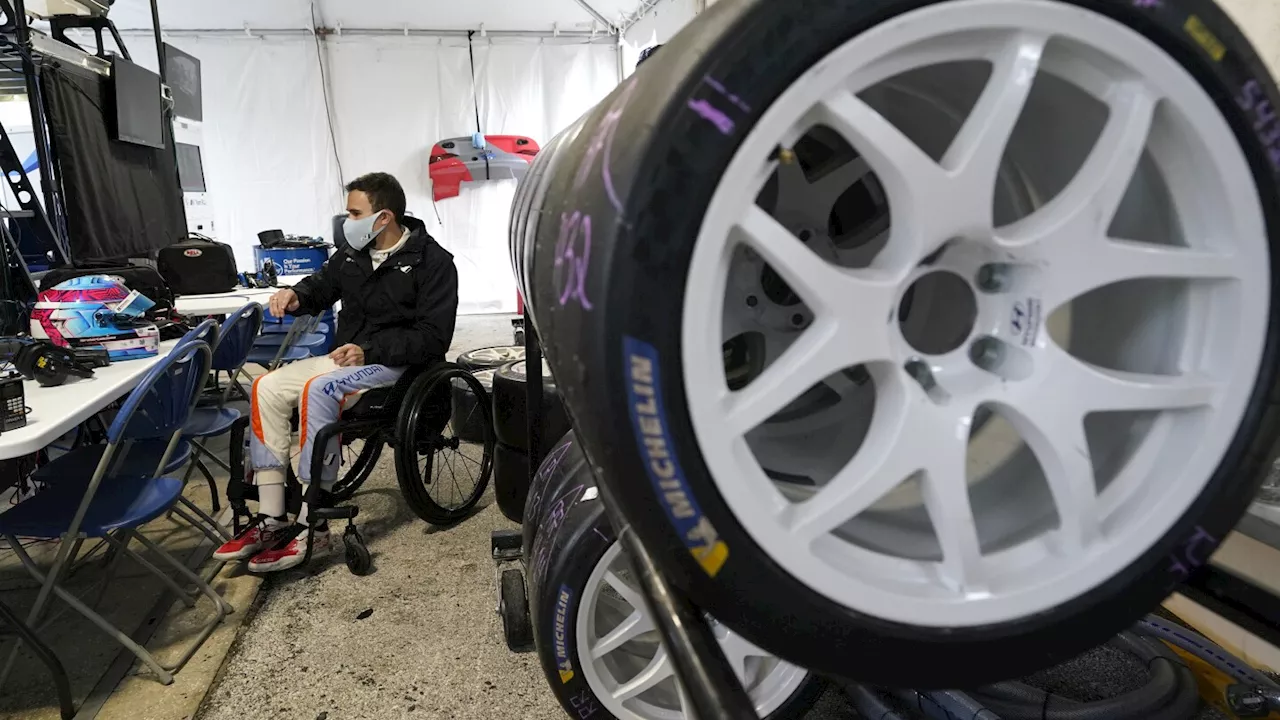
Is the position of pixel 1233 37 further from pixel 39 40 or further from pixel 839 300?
pixel 39 40

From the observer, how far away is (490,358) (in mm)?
3721

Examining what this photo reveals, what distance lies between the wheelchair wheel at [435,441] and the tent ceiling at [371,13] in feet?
17.2

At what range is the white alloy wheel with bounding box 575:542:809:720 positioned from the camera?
147 centimetres

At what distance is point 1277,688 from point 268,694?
2.41m

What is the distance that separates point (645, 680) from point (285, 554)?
162cm

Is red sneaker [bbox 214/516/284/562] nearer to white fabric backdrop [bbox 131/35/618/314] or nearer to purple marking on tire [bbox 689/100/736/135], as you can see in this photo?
purple marking on tire [bbox 689/100/736/135]

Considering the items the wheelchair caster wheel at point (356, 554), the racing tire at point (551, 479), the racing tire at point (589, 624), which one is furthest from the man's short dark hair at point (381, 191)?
the racing tire at point (589, 624)

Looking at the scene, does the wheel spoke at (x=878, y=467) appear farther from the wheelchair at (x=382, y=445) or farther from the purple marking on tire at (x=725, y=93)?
the wheelchair at (x=382, y=445)

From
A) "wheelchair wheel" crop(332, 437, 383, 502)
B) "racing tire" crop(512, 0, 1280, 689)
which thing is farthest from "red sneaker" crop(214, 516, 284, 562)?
"racing tire" crop(512, 0, 1280, 689)

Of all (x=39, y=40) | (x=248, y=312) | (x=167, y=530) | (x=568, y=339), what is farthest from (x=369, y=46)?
(x=568, y=339)

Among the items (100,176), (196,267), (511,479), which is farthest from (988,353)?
(100,176)

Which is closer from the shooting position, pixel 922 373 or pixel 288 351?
pixel 922 373

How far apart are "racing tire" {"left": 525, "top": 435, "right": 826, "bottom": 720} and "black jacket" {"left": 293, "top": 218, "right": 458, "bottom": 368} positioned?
1.37 meters

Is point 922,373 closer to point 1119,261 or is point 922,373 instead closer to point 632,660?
point 1119,261
